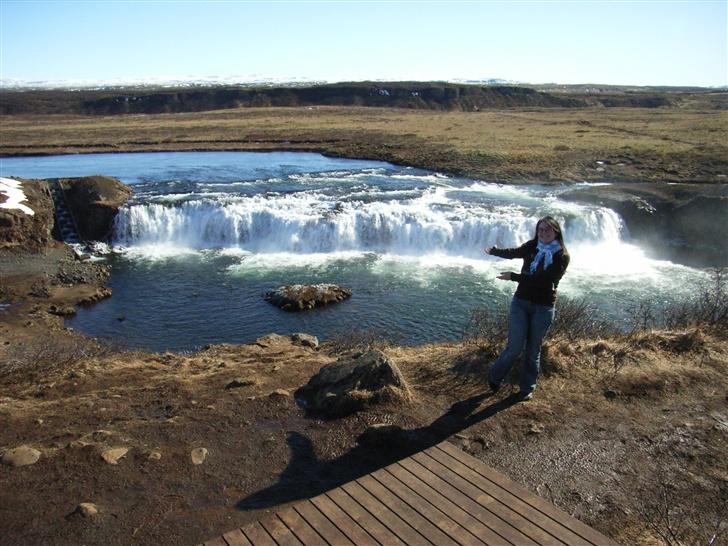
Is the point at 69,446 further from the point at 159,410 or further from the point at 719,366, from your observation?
the point at 719,366

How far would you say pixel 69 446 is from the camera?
22.4 feet

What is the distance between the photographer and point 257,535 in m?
4.72

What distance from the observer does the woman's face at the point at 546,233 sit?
6.72m

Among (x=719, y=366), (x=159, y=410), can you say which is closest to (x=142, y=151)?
(x=159, y=410)

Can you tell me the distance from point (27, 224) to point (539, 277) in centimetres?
2167

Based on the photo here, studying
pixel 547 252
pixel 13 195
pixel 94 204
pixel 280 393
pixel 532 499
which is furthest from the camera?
pixel 94 204

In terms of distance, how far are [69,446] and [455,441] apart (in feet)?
15.3

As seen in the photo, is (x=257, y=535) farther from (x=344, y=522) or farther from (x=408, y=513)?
(x=408, y=513)

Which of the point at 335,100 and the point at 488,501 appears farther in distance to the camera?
the point at 335,100

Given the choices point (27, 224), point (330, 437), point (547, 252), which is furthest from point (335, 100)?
point (330, 437)

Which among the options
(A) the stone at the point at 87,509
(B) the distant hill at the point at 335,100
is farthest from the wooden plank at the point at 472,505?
(B) the distant hill at the point at 335,100

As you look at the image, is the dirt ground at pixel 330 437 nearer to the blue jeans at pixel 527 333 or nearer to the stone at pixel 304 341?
the blue jeans at pixel 527 333

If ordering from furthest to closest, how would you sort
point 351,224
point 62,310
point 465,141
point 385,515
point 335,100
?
point 335,100 → point 465,141 → point 351,224 → point 62,310 → point 385,515

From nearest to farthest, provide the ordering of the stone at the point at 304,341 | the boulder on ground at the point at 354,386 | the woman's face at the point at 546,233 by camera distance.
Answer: the woman's face at the point at 546,233
the boulder on ground at the point at 354,386
the stone at the point at 304,341
